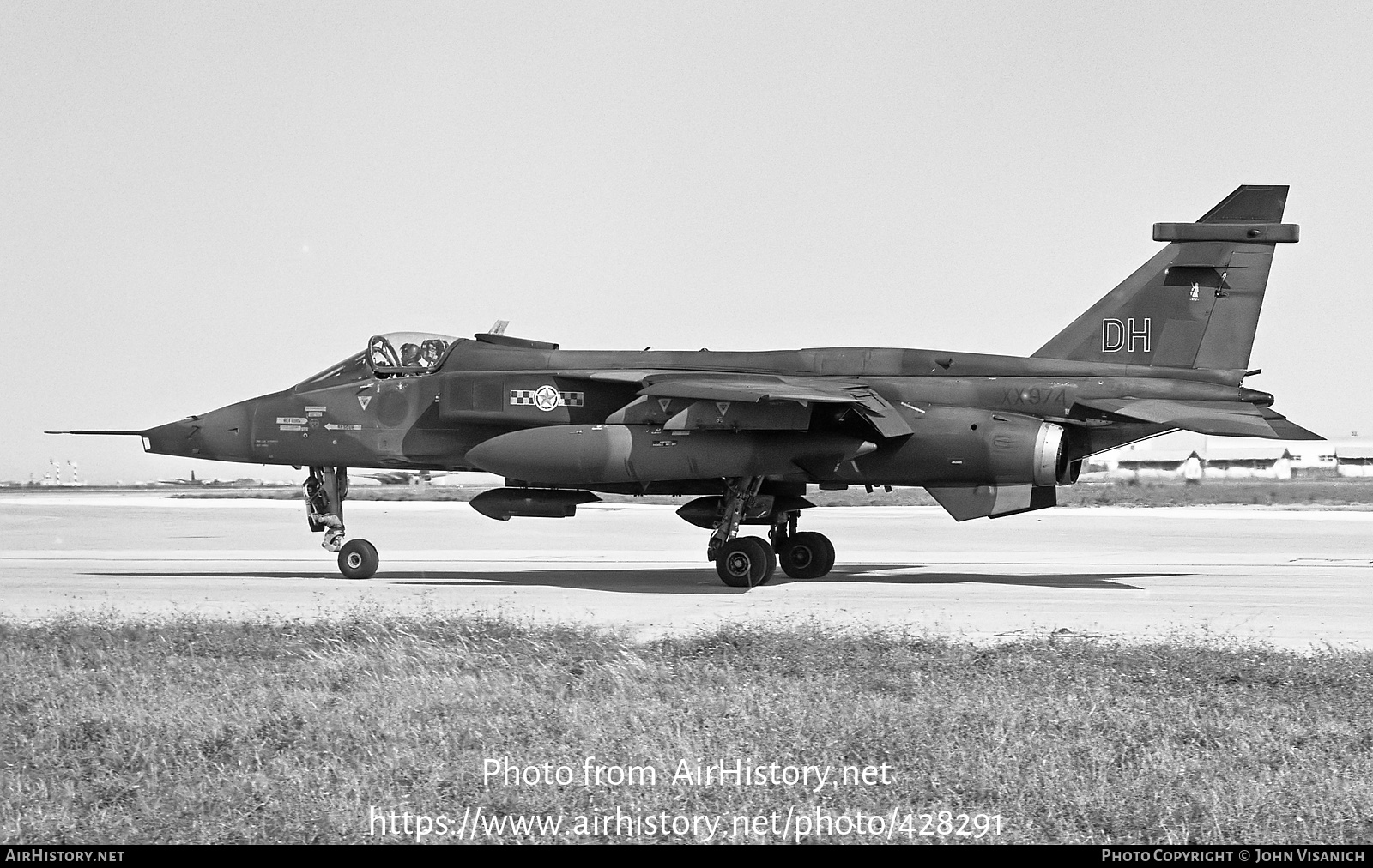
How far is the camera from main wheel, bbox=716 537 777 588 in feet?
49.9

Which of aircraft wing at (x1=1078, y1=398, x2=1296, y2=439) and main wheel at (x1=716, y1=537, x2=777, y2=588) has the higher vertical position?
aircraft wing at (x1=1078, y1=398, x2=1296, y2=439)

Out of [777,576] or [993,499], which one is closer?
[993,499]

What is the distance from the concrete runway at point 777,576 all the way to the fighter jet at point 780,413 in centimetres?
127

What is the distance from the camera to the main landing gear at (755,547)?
15.2 m

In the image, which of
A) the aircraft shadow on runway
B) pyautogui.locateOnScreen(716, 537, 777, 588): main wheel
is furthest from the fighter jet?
the aircraft shadow on runway

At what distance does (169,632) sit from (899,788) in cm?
672

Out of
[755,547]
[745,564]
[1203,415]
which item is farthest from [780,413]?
[1203,415]

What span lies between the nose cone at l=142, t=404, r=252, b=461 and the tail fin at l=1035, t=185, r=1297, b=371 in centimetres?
1171

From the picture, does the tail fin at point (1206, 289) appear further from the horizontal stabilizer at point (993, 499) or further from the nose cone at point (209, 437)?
the nose cone at point (209, 437)

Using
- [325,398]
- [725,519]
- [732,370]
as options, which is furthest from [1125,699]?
[325,398]

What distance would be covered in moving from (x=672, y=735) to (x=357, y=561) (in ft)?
35.5

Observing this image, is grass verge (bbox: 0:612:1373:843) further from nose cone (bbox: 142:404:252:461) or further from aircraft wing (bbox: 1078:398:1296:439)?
nose cone (bbox: 142:404:252:461)

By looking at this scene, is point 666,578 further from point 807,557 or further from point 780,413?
point 780,413

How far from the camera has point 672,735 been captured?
6.61m
